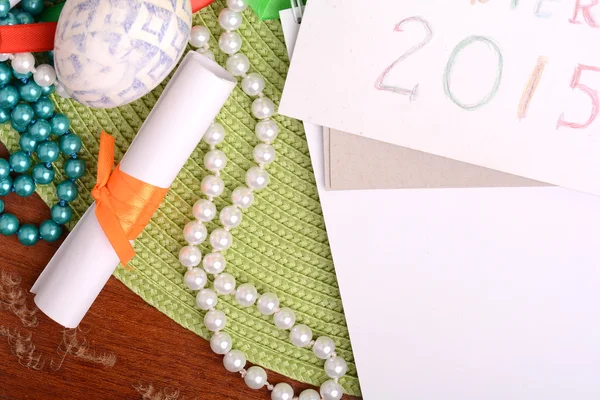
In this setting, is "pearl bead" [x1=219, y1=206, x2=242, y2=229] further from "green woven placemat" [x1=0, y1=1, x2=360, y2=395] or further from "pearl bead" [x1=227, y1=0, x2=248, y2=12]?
"pearl bead" [x1=227, y1=0, x2=248, y2=12]

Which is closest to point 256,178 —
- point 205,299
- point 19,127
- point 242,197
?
point 242,197

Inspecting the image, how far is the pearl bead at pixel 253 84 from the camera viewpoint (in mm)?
616

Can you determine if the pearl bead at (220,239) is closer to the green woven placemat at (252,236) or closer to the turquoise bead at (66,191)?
the green woven placemat at (252,236)

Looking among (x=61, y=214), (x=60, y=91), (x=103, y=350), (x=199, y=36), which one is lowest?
(x=103, y=350)

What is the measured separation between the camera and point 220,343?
63cm

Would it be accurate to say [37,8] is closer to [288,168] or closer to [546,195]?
[288,168]

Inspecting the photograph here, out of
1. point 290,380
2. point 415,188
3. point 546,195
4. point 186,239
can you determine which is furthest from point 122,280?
point 546,195

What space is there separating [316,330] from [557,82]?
1.04 feet

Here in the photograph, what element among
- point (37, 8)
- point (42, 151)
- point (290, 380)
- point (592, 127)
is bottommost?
point (290, 380)

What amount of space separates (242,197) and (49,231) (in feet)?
0.60

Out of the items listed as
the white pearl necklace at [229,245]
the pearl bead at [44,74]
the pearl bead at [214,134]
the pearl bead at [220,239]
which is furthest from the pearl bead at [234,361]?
the pearl bead at [44,74]

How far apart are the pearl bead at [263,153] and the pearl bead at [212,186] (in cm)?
4

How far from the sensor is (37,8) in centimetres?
61

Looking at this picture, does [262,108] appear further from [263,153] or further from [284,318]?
[284,318]
